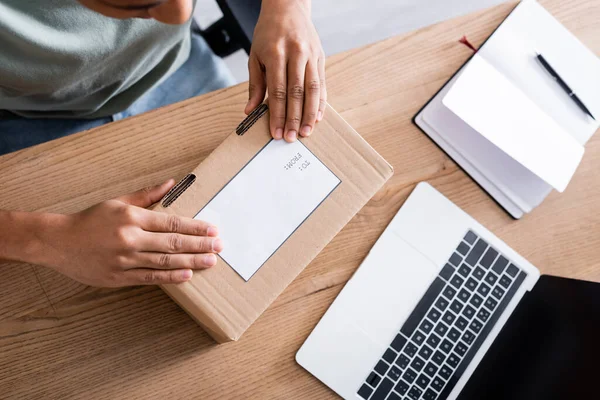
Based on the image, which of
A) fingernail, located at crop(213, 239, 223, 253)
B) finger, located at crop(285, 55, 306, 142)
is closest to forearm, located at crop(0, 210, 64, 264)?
fingernail, located at crop(213, 239, 223, 253)

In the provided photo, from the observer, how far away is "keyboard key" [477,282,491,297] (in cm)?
84

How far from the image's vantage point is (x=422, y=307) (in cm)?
82

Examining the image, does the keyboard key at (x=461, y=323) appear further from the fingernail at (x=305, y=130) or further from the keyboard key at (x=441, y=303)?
the fingernail at (x=305, y=130)

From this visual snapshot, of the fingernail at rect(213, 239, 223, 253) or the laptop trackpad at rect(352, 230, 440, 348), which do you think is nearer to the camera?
the fingernail at rect(213, 239, 223, 253)

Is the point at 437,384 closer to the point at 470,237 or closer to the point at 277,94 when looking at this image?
the point at 470,237

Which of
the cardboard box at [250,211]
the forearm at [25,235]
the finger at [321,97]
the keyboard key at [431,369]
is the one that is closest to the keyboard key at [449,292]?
the keyboard key at [431,369]

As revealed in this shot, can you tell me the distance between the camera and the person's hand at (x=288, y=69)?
0.68 metres

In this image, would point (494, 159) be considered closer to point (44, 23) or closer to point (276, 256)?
point (276, 256)

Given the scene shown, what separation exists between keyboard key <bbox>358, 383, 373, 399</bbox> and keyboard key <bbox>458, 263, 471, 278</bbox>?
0.75ft

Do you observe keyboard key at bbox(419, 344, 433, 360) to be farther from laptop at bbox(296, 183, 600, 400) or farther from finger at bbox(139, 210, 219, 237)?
finger at bbox(139, 210, 219, 237)

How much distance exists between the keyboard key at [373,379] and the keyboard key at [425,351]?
8cm

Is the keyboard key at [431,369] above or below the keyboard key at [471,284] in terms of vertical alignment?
below

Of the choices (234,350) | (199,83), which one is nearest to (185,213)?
(234,350)

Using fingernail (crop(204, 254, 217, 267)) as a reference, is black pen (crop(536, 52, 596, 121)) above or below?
above
